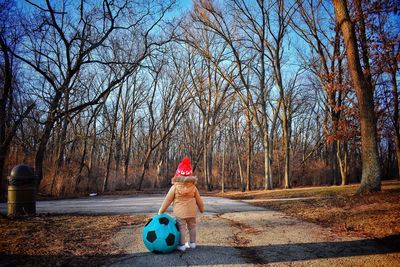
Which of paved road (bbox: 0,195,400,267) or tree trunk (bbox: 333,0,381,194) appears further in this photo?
tree trunk (bbox: 333,0,381,194)

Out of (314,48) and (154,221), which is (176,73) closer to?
(314,48)

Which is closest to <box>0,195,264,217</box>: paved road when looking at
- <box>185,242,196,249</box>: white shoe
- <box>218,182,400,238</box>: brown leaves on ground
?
<box>218,182,400,238</box>: brown leaves on ground

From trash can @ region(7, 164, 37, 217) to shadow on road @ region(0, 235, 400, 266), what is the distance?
11.9 ft

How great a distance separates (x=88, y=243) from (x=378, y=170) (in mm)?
9524

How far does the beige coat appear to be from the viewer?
4.80 m

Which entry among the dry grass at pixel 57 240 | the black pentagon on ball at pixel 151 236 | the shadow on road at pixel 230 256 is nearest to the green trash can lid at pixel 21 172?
the dry grass at pixel 57 240

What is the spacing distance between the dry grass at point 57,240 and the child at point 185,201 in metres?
1.15

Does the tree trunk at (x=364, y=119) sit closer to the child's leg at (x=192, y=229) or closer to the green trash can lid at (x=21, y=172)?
the child's leg at (x=192, y=229)

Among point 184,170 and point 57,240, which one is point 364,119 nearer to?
point 184,170

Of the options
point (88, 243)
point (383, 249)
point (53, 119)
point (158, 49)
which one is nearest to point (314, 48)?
point (158, 49)

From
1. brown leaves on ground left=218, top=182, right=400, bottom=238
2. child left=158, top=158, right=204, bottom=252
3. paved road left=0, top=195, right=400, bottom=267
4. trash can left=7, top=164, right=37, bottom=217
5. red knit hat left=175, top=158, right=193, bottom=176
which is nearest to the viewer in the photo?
paved road left=0, top=195, right=400, bottom=267

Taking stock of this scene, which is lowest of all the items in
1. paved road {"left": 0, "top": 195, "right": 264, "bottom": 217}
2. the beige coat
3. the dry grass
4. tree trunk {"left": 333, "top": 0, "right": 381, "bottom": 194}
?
paved road {"left": 0, "top": 195, "right": 264, "bottom": 217}

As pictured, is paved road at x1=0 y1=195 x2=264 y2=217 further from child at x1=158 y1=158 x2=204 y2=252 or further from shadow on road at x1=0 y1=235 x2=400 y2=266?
shadow on road at x1=0 y1=235 x2=400 y2=266

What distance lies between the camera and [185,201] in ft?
16.0
